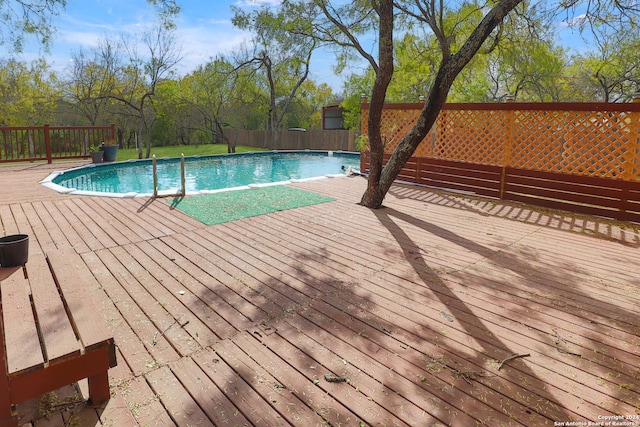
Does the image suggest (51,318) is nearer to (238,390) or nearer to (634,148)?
(238,390)

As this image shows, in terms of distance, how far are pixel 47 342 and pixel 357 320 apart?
160 cm

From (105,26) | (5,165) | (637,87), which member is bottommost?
(5,165)

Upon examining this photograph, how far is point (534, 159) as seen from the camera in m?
5.71

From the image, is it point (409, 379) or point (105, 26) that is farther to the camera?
point (105, 26)

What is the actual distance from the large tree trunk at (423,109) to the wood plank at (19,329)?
4.24 m

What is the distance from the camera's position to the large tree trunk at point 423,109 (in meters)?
4.25

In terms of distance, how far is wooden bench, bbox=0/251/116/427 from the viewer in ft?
4.49

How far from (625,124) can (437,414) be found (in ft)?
16.9

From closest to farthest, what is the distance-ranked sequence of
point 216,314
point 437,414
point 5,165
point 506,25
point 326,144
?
point 437,414 → point 216,314 → point 506,25 → point 5,165 → point 326,144

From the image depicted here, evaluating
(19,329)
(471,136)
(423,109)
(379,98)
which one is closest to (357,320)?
(19,329)

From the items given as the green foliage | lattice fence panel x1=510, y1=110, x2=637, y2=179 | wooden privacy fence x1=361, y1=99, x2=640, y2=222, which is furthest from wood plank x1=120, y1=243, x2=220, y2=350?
the green foliage

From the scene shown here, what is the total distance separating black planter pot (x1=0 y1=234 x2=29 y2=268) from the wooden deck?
22.5 inches

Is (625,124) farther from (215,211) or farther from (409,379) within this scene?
(215,211)

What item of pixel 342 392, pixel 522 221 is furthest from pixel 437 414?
pixel 522 221
